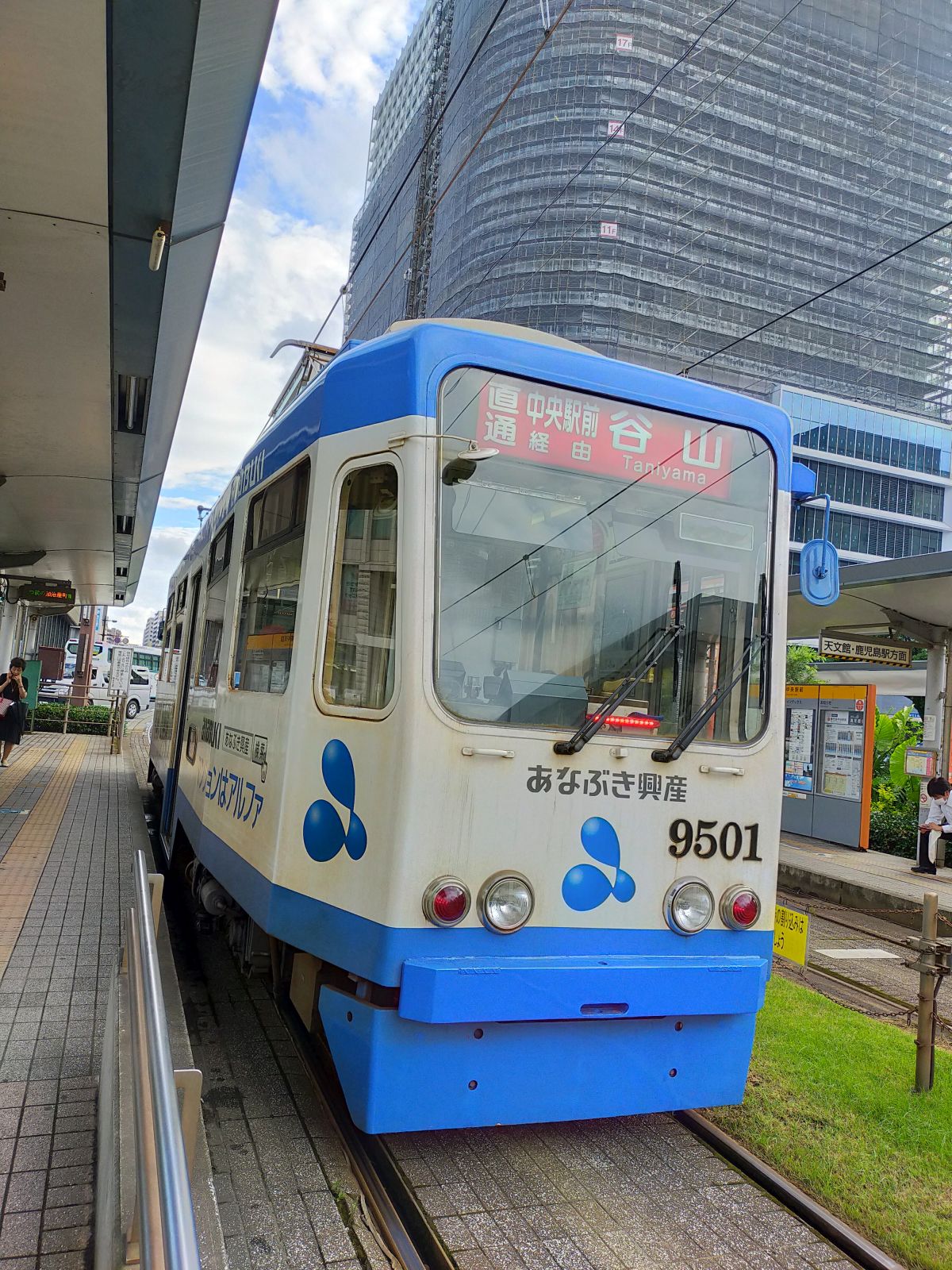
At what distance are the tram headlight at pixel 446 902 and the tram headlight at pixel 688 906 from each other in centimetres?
85

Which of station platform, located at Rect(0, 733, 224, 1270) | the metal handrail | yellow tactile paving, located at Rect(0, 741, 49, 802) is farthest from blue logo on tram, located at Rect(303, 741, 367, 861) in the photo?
yellow tactile paving, located at Rect(0, 741, 49, 802)

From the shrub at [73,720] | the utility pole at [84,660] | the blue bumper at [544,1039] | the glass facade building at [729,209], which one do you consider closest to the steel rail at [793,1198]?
the blue bumper at [544,1039]

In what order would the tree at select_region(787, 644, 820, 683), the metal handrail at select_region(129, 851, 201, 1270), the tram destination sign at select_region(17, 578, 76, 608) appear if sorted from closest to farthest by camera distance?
the metal handrail at select_region(129, 851, 201, 1270)
the tram destination sign at select_region(17, 578, 76, 608)
the tree at select_region(787, 644, 820, 683)

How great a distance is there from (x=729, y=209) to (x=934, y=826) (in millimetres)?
65327

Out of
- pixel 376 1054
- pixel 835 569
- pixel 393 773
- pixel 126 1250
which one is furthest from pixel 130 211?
pixel 126 1250

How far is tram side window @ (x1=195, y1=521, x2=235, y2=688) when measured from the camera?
211 inches

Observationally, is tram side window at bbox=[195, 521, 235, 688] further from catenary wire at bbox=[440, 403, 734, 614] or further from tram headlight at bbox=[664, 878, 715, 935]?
tram headlight at bbox=[664, 878, 715, 935]

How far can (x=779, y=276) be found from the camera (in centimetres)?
7006

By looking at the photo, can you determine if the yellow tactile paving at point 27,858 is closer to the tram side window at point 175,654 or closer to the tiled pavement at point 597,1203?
the tram side window at point 175,654

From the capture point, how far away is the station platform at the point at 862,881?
1031cm

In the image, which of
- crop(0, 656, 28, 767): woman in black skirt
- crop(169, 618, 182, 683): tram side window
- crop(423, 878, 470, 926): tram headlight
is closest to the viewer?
crop(423, 878, 470, 926): tram headlight

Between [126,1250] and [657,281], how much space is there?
2725 inches

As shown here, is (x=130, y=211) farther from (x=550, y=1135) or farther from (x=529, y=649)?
(x=550, y=1135)

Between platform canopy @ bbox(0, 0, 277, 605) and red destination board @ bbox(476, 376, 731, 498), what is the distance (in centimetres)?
166
